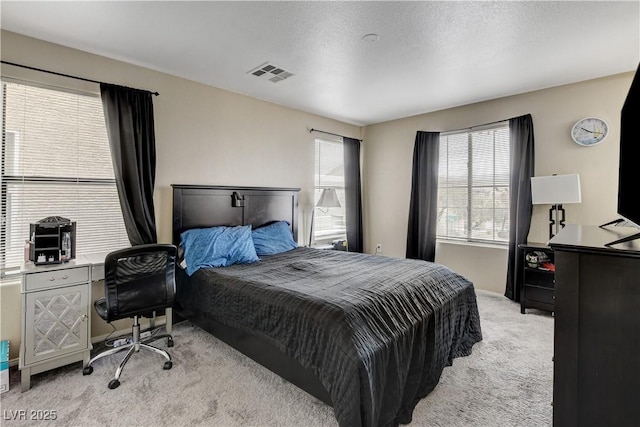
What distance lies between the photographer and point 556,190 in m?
3.32

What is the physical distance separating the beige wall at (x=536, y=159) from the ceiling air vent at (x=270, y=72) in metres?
2.48

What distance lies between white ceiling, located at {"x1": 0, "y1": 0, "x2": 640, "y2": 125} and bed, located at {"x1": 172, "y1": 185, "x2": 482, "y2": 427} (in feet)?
4.71

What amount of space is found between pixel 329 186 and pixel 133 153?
2.95 meters

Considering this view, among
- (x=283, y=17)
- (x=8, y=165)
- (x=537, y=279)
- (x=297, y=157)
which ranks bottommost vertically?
(x=537, y=279)

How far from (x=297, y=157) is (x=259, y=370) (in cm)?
306

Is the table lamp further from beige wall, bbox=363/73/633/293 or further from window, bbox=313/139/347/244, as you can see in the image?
window, bbox=313/139/347/244

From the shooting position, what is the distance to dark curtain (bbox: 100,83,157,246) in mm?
2855

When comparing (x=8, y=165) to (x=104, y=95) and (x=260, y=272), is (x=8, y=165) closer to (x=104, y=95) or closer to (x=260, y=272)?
(x=104, y=95)

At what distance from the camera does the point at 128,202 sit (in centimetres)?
291

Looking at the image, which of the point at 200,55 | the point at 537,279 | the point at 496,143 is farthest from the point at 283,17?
the point at 537,279

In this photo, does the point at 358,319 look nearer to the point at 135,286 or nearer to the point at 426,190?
the point at 135,286

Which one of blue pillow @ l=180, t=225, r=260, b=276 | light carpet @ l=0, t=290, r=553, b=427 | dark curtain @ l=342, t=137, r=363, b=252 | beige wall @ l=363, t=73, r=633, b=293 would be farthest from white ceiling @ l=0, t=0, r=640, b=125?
light carpet @ l=0, t=290, r=553, b=427

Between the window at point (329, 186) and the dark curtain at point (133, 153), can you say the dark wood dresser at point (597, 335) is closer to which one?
the dark curtain at point (133, 153)

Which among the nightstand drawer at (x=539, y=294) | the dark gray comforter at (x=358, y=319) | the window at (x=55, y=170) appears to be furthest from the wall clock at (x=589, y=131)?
the window at (x=55, y=170)
